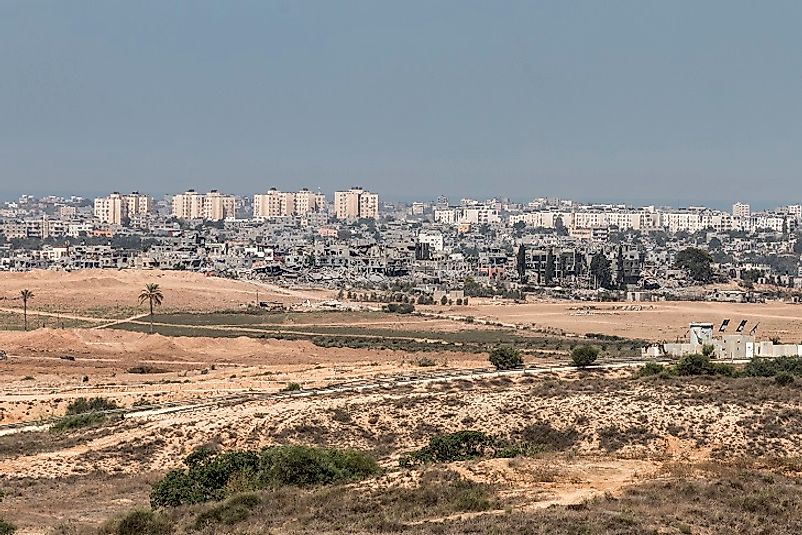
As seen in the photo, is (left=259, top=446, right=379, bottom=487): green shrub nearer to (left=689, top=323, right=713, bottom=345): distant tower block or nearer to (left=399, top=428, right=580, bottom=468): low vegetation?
(left=399, top=428, right=580, bottom=468): low vegetation

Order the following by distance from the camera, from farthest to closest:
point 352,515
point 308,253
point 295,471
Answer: point 308,253
point 295,471
point 352,515

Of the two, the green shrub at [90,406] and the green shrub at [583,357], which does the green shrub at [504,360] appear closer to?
the green shrub at [583,357]

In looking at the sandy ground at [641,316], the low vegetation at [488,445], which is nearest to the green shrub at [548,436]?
the low vegetation at [488,445]

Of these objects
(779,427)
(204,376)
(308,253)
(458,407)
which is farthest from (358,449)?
(308,253)

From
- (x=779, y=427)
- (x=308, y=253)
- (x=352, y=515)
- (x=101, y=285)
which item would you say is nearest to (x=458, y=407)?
(x=779, y=427)

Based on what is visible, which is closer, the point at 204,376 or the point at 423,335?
the point at 204,376

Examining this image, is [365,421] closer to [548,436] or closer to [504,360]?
[548,436]

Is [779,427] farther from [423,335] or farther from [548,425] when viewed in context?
[423,335]

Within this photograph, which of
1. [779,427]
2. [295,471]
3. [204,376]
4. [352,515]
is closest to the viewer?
[352,515]
